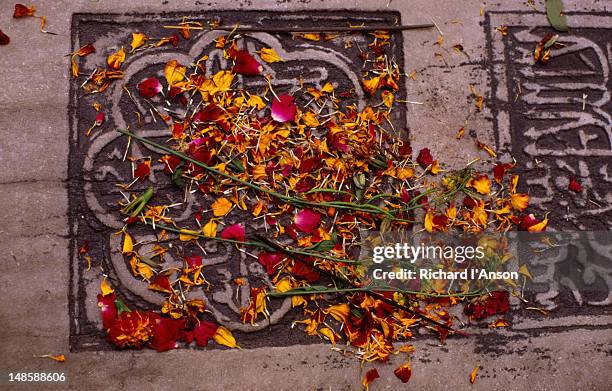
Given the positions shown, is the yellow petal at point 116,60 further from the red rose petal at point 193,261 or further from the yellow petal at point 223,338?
the yellow petal at point 223,338

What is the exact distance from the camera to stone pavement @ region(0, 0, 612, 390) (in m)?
1.91

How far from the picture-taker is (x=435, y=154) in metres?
2.05

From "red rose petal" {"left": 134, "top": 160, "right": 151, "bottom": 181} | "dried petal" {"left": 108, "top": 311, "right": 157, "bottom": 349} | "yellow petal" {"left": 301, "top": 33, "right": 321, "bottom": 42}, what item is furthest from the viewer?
"yellow petal" {"left": 301, "top": 33, "right": 321, "bottom": 42}

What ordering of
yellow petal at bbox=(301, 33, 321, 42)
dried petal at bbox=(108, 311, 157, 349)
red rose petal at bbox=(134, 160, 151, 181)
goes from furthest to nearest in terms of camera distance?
yellow petal at bbox=(301, 33, 321, 42)
red rose petal at bbox=(134, 160, 151, 181)
dried petal at bbox=(108, 311, 157, 349)

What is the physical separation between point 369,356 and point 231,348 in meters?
0.48

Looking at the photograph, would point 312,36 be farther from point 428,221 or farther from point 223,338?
point 223,338

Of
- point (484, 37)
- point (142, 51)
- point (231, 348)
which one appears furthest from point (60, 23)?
point (484, 37)

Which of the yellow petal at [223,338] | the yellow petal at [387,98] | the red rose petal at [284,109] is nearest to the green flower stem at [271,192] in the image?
the red rose petal at [284,109]

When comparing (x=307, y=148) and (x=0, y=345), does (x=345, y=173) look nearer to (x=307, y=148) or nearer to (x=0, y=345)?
(x=307, y=148)

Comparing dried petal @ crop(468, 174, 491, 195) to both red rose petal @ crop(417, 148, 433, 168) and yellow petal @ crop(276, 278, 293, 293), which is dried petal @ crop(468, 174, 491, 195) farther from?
yellow petal @ crop(276, 278, 293, 293)

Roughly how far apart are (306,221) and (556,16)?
1.23 meters

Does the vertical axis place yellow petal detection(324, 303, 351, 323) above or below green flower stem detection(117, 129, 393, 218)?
below

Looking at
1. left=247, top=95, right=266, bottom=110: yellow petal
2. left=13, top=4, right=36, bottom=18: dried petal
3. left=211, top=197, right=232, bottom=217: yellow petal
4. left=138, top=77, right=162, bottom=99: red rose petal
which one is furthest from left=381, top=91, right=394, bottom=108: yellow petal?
left=13, top=4, right=36, bottom=18: dried petal

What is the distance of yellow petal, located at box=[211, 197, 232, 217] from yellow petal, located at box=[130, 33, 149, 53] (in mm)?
626
